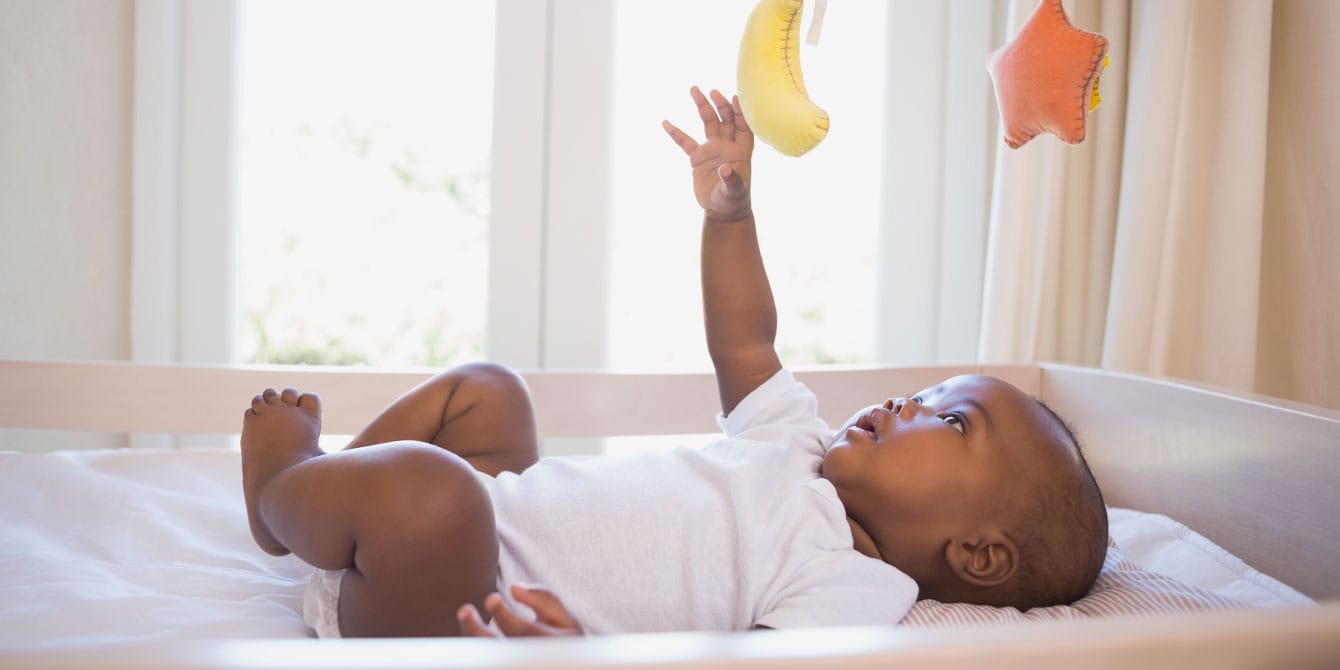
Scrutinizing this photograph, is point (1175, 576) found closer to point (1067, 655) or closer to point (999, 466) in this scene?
point (999, 466)

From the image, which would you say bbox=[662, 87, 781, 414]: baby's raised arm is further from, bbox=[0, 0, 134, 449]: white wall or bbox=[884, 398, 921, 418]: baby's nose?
bbox=[0, 0, 134, 449]: white wall

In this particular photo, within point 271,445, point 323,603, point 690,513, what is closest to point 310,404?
point 271,445

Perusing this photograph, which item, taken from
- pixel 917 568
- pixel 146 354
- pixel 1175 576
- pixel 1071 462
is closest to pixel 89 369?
pixel 146 354

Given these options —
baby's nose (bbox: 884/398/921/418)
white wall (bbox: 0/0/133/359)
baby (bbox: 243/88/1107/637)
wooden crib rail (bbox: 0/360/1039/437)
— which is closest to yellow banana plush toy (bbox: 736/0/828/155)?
baby (bbox: 243/88/1107/637)

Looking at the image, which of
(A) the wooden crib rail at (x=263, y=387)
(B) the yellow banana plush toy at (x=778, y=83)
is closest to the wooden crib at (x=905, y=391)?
(A) the wooden crib rail at (x=263, y=387)

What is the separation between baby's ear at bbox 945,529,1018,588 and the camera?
816mm

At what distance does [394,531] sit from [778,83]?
451 millimetres

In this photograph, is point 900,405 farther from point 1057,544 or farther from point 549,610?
point 549,610

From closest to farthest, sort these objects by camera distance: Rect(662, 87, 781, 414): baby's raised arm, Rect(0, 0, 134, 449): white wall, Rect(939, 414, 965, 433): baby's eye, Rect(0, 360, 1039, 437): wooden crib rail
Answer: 1. Rect(939, 414, 965, 433): baby's eye
2. Rect(662, 87, 781, 414): baby's raised arm
3. Rect(0, 360, 1039, 437): wooden crib rail
4. Rect(0, 0, 134, 449): white wall

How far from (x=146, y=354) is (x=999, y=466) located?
1.34 m

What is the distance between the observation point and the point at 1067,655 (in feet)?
1.20

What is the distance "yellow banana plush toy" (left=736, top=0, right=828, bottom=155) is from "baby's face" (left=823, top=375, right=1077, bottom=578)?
0.91 ft

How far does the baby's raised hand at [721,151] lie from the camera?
95cm

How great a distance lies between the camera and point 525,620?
517mm
